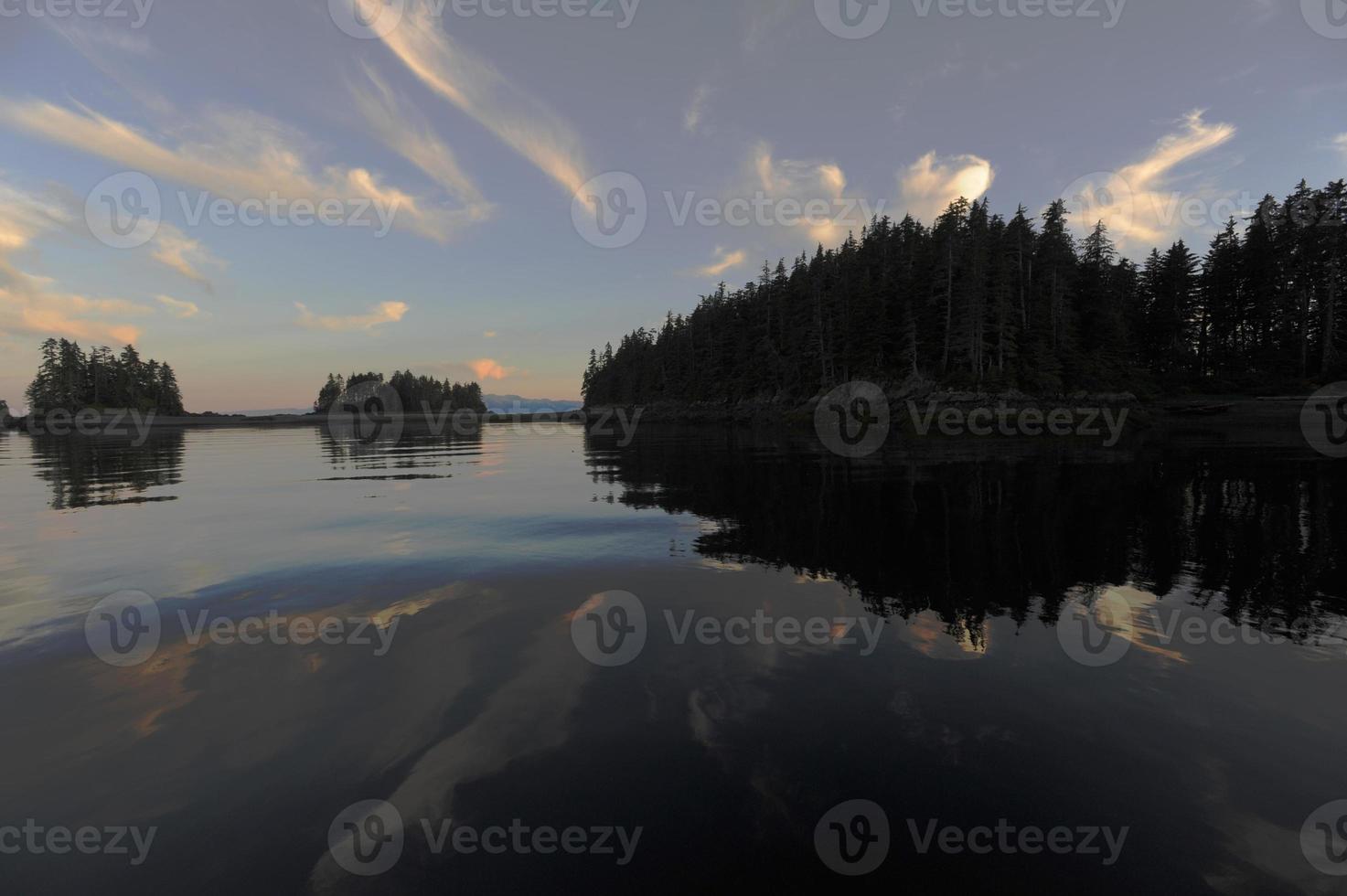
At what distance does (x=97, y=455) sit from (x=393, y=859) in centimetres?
7352

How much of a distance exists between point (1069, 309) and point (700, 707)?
92.4m

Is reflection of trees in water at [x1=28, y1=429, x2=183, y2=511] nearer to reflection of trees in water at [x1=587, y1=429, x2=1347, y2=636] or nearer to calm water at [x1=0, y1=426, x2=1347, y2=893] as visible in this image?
calm water at [x1=0, y1=426, x2=1347, y2=893]

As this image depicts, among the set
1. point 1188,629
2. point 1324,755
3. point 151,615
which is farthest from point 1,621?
point 1188,629

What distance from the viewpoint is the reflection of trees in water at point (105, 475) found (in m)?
25.5

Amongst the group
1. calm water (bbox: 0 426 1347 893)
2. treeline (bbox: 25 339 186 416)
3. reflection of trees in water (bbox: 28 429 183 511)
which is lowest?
calm water (bbox: 0 426 1347 893)

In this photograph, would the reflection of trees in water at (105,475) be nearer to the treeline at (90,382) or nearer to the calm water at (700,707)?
the calm water at (700,707)

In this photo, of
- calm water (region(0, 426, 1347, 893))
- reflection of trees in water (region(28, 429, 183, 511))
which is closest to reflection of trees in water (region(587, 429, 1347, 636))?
calm water (region(0, 426, 1347, 893))

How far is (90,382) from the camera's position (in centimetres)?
14225

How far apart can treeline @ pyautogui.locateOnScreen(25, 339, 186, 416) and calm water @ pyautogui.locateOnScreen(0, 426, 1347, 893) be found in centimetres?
17992

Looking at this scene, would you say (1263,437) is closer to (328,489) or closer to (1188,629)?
(1188,629)

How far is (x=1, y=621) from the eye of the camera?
10.5 m

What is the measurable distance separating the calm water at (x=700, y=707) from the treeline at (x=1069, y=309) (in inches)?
2306

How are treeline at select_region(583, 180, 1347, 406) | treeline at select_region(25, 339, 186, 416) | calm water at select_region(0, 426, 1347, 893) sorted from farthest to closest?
treeline at select_region(25, 339, 186, 416) < treeline at select_region(583, 180, 1347, 406) < calm water at select_region(0, 426, 1347, 893)

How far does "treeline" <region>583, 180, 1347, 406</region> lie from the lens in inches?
2660
